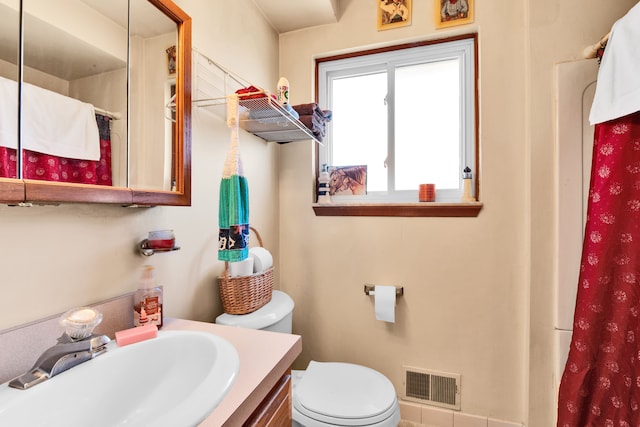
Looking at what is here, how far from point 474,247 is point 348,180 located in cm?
80

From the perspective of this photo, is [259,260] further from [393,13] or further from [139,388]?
[393,13]

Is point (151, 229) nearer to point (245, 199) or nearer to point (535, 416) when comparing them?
point (245, 199)

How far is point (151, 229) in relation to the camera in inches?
37.7

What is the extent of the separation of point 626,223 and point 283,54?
185 centimetres

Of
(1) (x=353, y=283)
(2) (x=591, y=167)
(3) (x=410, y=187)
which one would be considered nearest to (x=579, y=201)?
(2) (x=591, y=167)

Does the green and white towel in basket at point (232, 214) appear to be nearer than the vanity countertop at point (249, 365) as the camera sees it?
No

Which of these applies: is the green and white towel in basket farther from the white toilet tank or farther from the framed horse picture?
the framed horse picture

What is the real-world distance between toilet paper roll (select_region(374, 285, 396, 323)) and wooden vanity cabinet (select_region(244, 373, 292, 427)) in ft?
2.85

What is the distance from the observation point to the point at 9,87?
0.59 meters

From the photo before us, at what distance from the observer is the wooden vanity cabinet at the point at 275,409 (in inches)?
25.2

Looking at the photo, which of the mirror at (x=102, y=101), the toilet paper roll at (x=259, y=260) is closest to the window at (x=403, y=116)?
the toilet paper roll at (x=259, y=260)

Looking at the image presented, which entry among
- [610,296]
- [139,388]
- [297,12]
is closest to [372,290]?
[610,296]

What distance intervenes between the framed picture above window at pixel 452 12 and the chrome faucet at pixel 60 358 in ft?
6.41

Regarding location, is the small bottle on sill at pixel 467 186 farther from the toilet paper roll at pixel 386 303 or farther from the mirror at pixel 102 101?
the mirror at pixel 102 101
